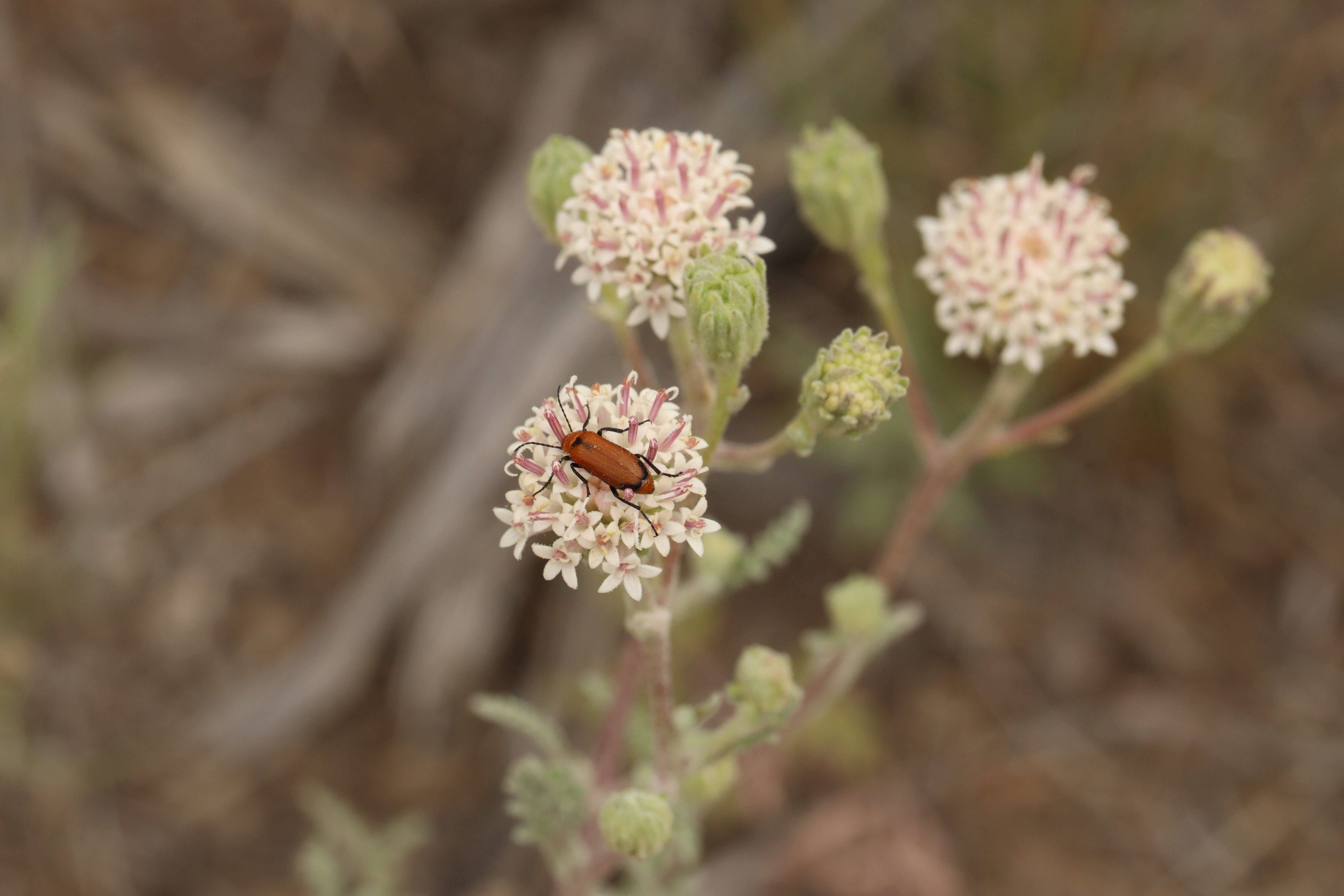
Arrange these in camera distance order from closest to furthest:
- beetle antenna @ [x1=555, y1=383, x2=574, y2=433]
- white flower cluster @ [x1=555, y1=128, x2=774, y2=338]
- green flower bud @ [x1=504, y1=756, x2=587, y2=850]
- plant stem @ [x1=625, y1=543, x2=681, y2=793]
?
beetle antenna @ [x1=555, y1=383, x2=574, y2=433]
plant stem @ [x1=625, y1=543, x2=681, y2=793]
white flower cluster @ [x1=555, y1=128, x2=774, y2=338]
green flower bud @ [x1=504, y1=756, x2=587, y2=850]

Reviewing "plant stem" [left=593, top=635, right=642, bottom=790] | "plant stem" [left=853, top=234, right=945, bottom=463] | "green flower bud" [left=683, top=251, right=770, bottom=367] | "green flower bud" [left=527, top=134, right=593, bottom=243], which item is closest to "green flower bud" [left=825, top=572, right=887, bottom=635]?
"plant stem" [left=853, top=234, right=945, bottom=463]

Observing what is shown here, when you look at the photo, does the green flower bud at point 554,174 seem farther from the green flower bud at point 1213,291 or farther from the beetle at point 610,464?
the green flower bud at point 1213,291

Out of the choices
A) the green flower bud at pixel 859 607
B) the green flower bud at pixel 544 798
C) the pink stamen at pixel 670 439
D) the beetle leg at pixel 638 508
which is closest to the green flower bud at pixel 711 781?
the green flower bud at pixel 544 798

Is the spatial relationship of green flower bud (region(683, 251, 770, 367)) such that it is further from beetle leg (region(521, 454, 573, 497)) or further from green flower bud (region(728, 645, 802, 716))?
green flower bud (region(728, 645, 802, 716))

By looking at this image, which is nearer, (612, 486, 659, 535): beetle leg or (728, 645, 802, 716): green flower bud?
(612, 486, 659, 535): beetle leg

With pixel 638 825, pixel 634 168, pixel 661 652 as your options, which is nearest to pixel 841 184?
pixel 634 168

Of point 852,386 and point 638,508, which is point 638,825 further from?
point 852,386
